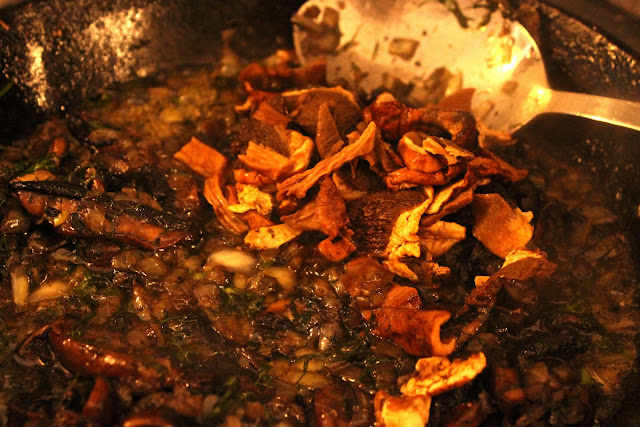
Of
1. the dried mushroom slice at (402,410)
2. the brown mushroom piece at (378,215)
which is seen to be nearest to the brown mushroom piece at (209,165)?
the brown mushroom piece at (378,215)

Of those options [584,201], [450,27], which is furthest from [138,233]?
[584,201]

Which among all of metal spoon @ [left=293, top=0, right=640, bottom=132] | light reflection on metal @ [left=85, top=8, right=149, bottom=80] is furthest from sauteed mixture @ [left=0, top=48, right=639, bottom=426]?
light reflection on metal @ [left=85, top=8, right=149, bottom=80]

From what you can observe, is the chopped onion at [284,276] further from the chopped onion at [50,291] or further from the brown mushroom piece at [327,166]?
the chopped onion at [50,291]

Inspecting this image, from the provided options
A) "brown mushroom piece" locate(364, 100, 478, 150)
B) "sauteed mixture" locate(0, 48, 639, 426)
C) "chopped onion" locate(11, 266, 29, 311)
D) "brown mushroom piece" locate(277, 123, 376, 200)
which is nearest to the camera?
"sauteed mixture" locate(0, 48, 639, 426)

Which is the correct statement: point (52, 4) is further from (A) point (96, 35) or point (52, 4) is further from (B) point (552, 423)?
(B) point (552, 423)

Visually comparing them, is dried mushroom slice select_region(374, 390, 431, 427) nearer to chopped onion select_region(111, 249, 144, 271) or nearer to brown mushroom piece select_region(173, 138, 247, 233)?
brown mushroom piece select_region(173, 138, 247, 233)
